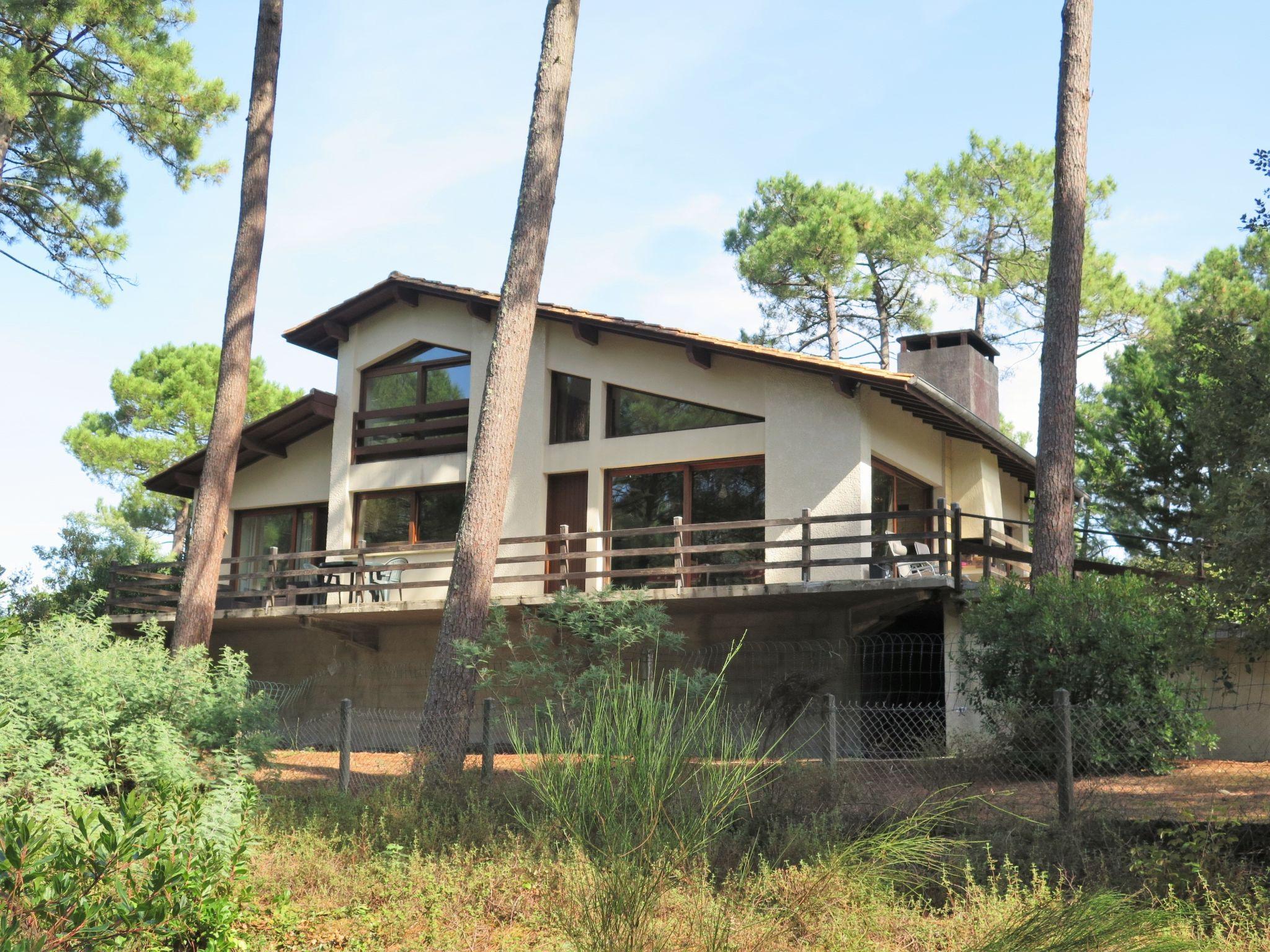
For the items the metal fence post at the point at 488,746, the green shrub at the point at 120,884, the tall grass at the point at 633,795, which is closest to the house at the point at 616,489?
the metal fence post at the point at 488,746

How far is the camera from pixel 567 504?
1783cm

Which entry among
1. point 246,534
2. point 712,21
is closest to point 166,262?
point 246,534

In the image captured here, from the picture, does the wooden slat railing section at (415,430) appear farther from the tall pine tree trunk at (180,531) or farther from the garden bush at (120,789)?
the tall pine tree trunk at (180,531)

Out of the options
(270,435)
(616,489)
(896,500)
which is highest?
(270,435)

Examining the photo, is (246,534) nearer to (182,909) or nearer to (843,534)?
(843,534)

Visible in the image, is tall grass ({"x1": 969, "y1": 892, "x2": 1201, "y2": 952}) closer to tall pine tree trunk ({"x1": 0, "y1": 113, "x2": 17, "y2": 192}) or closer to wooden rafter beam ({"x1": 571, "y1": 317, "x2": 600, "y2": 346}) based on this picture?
wooden rafter beam ({"x1": 571, "y1": 317, "x2": 600, "y2": 346})

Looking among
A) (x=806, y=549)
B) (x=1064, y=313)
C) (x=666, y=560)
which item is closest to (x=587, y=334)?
(x=666, y=560)

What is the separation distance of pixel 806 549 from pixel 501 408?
4189 mm

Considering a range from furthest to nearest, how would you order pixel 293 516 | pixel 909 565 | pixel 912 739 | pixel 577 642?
pixel 293 516 < pixel 909 565 < pixel 577 642 < pixel 912 739

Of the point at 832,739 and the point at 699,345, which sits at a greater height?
the point at 699,345

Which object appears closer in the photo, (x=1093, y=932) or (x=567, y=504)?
(x=1093, y=932)

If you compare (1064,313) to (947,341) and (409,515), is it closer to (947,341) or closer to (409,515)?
(947,341)

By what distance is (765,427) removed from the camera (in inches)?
636

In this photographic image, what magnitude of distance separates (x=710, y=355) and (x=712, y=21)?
474 centimetres
